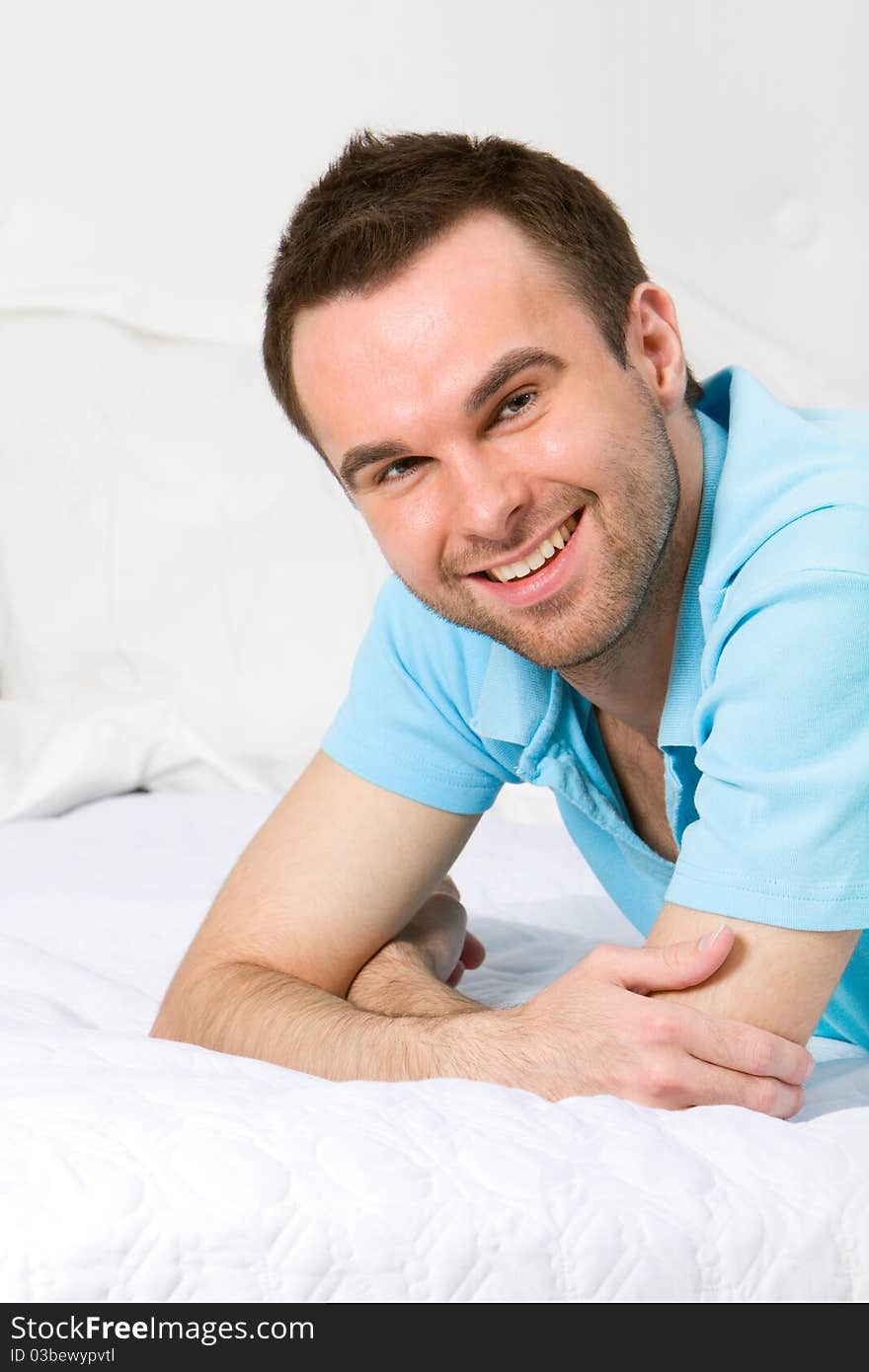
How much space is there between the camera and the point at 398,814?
4.44 ft

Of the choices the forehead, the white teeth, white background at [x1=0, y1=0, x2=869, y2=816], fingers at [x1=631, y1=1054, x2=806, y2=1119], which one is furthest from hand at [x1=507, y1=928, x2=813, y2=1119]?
white background at [x1=0, y1=0, x2=869, y2=816]

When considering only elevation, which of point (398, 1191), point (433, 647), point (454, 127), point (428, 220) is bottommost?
point (398, 1191)

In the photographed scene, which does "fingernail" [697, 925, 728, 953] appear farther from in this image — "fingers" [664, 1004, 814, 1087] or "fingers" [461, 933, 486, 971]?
"fingers" [461, 933, 486, 971]

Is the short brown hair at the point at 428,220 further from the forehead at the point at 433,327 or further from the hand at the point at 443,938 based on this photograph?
the hand at the point at 443,938

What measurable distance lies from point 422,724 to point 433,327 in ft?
1.28

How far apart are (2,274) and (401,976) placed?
6.77ft

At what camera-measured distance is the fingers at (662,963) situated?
3.13ft

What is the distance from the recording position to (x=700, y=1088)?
94 cm

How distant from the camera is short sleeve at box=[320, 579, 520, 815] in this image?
1.35 metres

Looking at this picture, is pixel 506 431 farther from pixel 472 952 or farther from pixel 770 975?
pixel 472 952

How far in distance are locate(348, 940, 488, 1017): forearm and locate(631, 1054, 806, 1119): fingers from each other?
270 millimetres

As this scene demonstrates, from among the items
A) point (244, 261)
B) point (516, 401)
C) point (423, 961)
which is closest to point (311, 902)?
point (423, 961)

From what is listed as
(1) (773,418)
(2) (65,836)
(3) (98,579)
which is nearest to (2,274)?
(3) (98,579)

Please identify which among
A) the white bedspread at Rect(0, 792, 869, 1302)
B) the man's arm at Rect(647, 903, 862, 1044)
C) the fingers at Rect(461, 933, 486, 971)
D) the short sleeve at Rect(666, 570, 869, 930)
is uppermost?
the short sleeve at Rect(666, 570, 869, 930)
